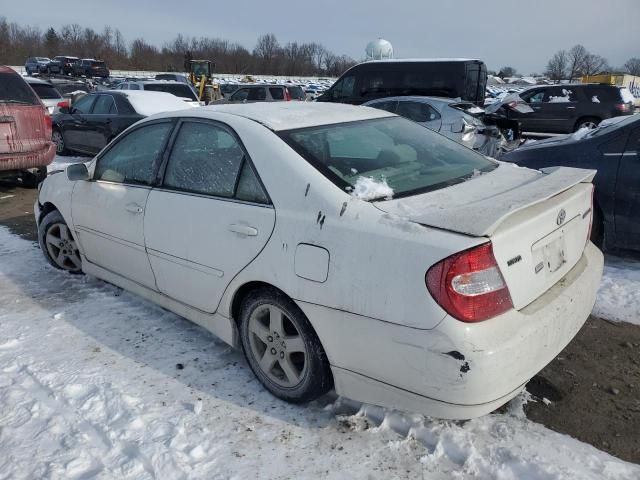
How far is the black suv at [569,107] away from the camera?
15.0 meters

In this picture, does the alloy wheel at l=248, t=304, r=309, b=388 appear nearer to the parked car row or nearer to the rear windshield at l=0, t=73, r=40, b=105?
the rear windshield at l=0, t=73, r=40, b=105

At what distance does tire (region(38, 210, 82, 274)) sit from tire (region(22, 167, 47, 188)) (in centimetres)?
415

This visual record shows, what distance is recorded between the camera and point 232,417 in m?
2.68

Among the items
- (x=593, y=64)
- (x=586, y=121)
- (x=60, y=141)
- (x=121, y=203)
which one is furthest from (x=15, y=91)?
(x=593, y=64)

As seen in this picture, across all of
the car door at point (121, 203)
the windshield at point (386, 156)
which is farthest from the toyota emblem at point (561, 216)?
the car door at point (121, 203)

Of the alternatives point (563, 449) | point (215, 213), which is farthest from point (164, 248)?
point (563, 449)

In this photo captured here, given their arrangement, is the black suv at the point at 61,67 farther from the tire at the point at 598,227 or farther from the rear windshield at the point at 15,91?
the tire at the point at 598,227

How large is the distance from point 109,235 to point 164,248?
750 mm

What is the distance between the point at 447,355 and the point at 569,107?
1566 centimetres

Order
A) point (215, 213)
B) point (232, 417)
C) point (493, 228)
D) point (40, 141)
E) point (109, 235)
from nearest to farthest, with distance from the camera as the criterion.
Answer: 1. point (493, 228)
2. point (232, 417)
3. point (215, 213)
4. point (109, 235)
5. point (40, 141)

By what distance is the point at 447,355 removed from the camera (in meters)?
2.07

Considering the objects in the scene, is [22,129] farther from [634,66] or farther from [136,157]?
[634,66]

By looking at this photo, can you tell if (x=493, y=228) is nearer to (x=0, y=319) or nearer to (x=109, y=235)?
(x=109, y=235)

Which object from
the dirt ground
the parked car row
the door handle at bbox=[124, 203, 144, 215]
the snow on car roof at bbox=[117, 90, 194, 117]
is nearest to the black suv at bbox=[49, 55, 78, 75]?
the parked car row
